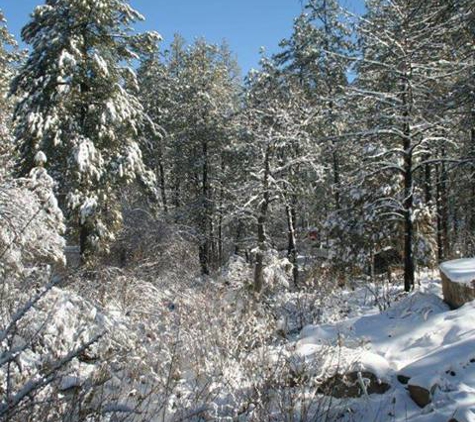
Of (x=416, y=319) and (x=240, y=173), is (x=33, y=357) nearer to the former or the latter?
(x=416, y=319)

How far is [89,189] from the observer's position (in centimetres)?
1202

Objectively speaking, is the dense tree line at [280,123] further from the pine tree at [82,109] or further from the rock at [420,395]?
the rock at [420,395]

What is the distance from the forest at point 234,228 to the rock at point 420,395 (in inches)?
0.7

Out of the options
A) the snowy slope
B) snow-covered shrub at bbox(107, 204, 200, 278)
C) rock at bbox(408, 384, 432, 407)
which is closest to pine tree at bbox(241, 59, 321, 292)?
snow-covered shrub at bbox(107, 204, 200, 278)

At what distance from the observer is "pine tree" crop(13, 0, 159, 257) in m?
11.5

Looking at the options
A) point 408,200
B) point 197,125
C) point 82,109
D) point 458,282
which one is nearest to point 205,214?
point 197,125

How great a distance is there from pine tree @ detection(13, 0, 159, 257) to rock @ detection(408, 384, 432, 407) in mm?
9113

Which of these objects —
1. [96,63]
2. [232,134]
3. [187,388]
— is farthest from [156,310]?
[232,134]

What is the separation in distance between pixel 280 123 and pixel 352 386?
13205mm

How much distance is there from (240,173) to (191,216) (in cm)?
312

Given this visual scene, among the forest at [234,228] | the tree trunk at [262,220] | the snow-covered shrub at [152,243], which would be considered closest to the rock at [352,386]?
the forest at [234,228]

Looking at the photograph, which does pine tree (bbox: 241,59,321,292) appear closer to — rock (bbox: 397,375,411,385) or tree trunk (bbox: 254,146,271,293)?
tree trunk (bbox: 254,146,271,293)

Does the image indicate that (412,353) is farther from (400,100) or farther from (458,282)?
(400,100)

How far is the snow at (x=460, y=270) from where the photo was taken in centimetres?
613
